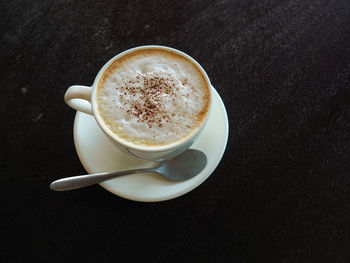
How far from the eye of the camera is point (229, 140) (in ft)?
3.66

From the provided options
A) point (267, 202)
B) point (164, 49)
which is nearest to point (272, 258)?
point (267, 202)

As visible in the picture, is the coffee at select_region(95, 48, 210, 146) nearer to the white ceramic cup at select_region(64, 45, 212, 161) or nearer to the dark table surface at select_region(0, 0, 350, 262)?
the white ceramic cup at select_region(64, 45, 212, 161)

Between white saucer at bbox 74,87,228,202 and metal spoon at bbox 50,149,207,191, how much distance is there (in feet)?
0.06

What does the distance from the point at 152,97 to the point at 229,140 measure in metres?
0.36

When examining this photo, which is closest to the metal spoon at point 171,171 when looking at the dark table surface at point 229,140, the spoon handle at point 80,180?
the spoon handle at point 80,180

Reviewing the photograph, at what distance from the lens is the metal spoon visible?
898mm

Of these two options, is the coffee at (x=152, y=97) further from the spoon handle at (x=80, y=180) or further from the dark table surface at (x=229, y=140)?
the dark table surface at (x=229, y=140)

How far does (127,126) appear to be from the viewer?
2.83 ft

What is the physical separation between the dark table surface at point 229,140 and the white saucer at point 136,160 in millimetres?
130

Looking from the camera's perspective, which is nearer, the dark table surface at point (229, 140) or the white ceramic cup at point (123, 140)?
the white ceramic cup at point (123, 140)

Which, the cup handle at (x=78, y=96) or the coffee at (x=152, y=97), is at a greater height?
the cup handle at (x=78, y=96)

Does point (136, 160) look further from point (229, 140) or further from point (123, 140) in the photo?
point (229, 140)

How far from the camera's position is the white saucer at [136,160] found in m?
0.92

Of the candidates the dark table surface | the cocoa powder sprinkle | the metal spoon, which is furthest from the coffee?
the dark table surface
